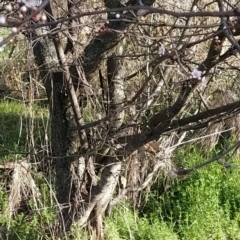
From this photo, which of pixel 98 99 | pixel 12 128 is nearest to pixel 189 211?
pixel 98 99

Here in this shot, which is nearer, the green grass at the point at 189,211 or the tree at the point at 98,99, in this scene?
the tree at the point at 98,99

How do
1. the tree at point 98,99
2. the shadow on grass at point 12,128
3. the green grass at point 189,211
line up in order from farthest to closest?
the shadow on grass at point 12,128, the green grass at point 189,211, the tree at point 98,99

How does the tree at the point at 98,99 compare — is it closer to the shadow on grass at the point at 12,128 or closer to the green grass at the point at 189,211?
the green grass at the point at 189,211

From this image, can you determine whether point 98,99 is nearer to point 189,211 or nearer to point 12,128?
point 189,211

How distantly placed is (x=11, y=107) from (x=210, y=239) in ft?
8.19

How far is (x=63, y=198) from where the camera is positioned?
3670 mm

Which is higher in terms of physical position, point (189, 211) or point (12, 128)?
point (12, 128)

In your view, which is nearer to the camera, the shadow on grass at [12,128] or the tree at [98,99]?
the tree at [98,99]

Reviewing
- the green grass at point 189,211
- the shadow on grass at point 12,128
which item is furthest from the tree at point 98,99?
the shadow on grass at point 12,128

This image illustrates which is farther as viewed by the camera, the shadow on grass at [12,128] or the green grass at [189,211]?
the shadow on grass at [12,128]

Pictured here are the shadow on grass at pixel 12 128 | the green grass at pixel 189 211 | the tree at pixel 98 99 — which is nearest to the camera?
the tree at pixel 98 99

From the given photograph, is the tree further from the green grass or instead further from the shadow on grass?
the shadow on grass

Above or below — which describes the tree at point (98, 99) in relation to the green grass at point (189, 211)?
above

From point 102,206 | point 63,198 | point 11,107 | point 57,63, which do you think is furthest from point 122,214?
point 11,107
